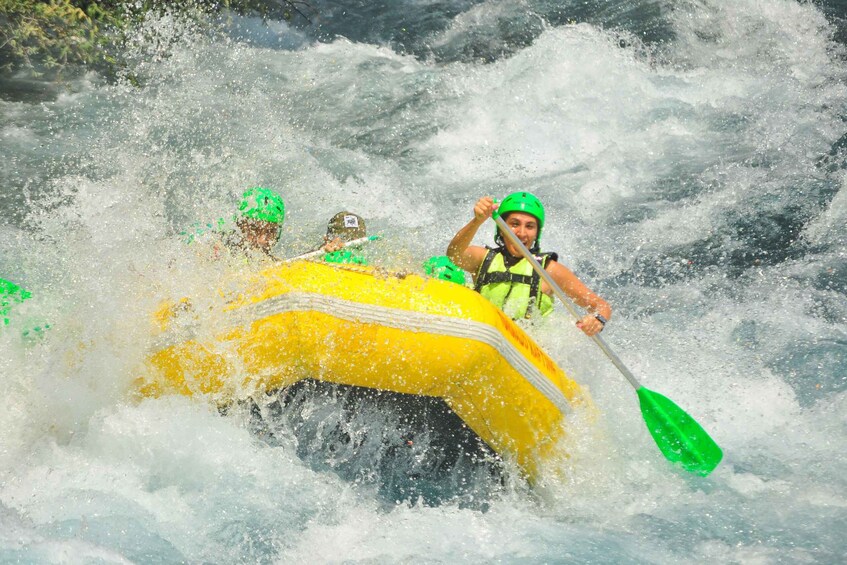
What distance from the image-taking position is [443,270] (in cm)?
478

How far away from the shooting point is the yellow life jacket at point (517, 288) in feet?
16.6

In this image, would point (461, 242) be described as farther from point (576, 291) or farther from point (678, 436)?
point (678, 436)

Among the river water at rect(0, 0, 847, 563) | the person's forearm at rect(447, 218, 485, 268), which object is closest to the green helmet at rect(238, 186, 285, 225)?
the river water at rect(0, 0, 847, 563)

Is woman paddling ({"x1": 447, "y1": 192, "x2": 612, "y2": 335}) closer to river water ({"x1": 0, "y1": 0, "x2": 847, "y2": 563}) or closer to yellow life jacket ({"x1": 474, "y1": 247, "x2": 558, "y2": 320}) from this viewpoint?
yellow life jacket ({"x1": 474, "y1": 247, "x2": 558, "y2": 320})

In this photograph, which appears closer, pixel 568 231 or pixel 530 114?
pixel 568 231

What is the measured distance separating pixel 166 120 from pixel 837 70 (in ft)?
19.4

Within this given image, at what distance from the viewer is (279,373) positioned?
4098mm

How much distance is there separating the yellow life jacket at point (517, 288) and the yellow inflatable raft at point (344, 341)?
88cm

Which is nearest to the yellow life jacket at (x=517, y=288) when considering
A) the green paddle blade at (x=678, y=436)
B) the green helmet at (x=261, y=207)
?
the green paddle blade at (x=678, y=436)

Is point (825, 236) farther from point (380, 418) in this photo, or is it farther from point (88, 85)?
point (88, 85)

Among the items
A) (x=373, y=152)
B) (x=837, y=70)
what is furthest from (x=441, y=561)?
(x=837, y=70)

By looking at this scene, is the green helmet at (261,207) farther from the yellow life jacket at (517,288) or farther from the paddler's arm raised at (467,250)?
the yellow life jacket at (517,288)

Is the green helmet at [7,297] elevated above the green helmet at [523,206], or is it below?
below

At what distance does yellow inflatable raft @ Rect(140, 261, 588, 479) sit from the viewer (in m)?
4.02
